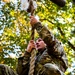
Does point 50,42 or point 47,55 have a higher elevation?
point 50,42

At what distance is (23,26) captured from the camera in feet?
37.7

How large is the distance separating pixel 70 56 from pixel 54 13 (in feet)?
7.14

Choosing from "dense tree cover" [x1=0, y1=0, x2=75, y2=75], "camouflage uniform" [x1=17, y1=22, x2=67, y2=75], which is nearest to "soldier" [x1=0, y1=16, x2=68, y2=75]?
"camouflage uniform" [x1=17, y1=22, x2=67, y2=75]

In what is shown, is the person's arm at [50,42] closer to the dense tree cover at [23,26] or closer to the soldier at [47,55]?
the soldier at [47,55]

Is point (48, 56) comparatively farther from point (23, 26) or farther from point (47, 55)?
point (23, 26)

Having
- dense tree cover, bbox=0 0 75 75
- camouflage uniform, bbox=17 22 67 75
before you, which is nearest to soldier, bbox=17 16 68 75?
camouflage uniform, bbox=17 22 67 75

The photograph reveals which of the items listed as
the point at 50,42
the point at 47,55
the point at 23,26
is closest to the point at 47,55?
the point at 47,55

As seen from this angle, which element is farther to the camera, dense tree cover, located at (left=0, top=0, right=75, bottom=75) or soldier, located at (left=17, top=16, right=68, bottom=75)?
dense tree cover, located at (left=0, top=0, right=75, bottom=75)

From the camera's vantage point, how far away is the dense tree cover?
10.6 meters

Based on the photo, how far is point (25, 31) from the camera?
11.3 meters

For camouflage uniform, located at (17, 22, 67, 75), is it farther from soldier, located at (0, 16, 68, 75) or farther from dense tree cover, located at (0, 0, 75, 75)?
dense tree cover, located at (0, 0, 75, 75)

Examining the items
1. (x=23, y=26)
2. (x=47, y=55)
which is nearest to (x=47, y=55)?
(x=47, y=55)

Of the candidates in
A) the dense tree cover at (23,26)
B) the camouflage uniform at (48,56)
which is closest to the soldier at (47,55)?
the camouflage uniform at (48,56)

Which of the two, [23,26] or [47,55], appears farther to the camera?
[23,26]
